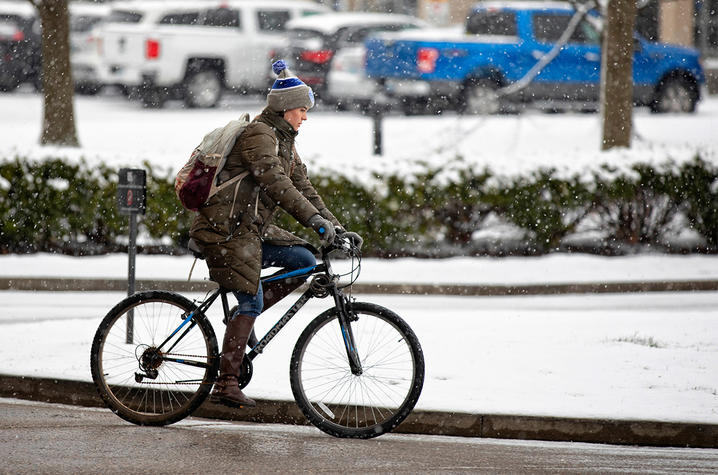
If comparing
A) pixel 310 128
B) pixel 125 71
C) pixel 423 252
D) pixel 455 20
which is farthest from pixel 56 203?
pixel 455 20

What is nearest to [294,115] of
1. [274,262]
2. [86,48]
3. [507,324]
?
[274,262]

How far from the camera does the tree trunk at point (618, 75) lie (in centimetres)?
1387

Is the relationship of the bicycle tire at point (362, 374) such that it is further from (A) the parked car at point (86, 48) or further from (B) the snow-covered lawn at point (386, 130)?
(A) the parked car at point (86, 48)

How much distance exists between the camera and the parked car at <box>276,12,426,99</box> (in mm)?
22500

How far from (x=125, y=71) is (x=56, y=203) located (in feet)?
36.3

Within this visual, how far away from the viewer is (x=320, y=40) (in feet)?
74.3

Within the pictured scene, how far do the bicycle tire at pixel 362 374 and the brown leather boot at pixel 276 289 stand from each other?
218 millimetres

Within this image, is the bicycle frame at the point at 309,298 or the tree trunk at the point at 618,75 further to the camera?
the tree trunk at the point at 618,75

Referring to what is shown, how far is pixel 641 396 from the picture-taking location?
6.59 m

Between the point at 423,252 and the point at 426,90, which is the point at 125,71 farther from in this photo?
the point at 423,252

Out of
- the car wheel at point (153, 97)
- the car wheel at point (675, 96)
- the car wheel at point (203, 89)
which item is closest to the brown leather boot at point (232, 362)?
the car wheel at point (675, 96)

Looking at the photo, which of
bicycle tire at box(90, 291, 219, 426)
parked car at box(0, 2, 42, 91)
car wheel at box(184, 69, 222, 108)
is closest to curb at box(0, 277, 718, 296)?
bicycle tire at box(90, 291, 219, 426)

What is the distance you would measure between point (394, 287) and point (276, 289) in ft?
16.2

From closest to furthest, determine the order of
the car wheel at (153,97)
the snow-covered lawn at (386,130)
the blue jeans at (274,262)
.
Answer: the blue jeans at (274,262) < the snow-covered lawn at (386,130) < the car wheel at (153,97)
